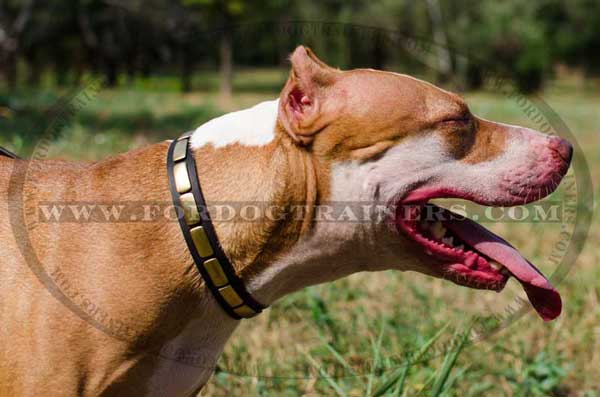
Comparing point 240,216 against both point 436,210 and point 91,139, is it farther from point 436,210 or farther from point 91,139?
point 91,139

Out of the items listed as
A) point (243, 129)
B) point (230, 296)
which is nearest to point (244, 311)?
point (230, 296)

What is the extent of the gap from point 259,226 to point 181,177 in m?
0.27

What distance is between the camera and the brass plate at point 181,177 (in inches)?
81.9

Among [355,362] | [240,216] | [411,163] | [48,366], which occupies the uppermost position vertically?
[411,163]

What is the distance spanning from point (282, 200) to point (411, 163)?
1.29 feet

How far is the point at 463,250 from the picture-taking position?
2.23 metres

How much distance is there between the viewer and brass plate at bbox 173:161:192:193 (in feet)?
6.82

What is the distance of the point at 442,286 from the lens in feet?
13.8

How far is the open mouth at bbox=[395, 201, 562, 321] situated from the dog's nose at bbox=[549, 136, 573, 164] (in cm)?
33

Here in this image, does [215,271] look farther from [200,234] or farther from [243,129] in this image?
[243,129]

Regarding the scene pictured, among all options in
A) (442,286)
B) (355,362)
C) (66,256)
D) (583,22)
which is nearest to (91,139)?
(442,286)

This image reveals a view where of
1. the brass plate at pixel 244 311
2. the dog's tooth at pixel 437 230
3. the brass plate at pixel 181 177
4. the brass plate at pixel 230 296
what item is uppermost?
the brass plate at pixel 181 177

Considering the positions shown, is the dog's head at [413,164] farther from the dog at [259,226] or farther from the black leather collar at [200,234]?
the black leather collar at [200,234]

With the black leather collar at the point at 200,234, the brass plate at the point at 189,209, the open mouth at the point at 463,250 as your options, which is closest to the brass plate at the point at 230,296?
the black leather collar at the point at 200,234
